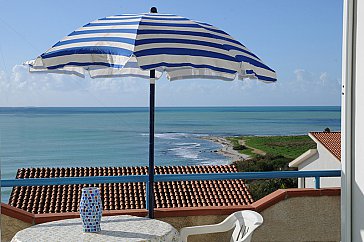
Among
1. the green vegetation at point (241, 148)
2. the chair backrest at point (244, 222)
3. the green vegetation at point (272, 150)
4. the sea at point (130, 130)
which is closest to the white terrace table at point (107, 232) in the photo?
the chair backrest at point (244, 222)

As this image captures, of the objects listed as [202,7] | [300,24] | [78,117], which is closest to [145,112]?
[78,117]

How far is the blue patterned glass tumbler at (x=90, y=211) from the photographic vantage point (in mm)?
2689

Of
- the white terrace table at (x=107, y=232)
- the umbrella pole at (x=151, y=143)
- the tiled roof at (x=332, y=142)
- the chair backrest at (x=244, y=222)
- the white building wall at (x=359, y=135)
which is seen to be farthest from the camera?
the tiled roof at (x=332, y=142)

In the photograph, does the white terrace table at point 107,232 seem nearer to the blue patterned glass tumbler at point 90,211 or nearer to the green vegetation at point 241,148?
the blue patterned glass tumbler at point 90,211

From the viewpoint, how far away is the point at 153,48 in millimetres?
2748

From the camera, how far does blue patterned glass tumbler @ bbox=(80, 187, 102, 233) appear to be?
A: 2.69 metres

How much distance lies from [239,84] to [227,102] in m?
1.09

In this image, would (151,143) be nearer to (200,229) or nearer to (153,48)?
(200,229)

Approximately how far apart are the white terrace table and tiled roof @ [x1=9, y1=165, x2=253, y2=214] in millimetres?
6543

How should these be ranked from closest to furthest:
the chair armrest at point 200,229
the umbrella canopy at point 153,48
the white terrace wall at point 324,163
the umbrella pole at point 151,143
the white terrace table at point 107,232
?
the white terrace table at point 107,232 < the umbrella canopy at point 153,48 < the chair armrest at point 200,229 < the umbrella pole at point 151,143 < the white terrace wall at point 324,163

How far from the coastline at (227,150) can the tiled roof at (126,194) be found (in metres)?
8.04

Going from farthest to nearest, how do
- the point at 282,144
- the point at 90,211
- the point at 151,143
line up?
1. the point at 282,144
2. the point at 151,143
3. the point at 90,211

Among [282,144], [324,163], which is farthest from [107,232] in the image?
Result: [282,144]

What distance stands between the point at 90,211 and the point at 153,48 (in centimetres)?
86
